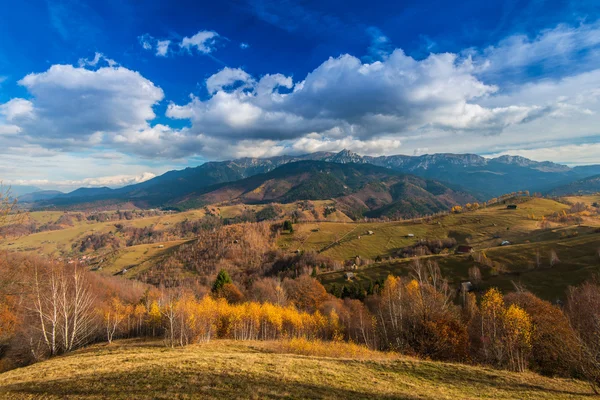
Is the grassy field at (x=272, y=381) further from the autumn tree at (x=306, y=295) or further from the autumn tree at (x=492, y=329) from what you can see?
the autumn tree at (x=306, y=295)

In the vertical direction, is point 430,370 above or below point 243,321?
above

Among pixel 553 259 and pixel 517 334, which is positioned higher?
pixel 517 334

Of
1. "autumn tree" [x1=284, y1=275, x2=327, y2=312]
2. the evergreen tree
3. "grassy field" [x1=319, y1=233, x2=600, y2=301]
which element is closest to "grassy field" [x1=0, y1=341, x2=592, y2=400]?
the evergreen tree

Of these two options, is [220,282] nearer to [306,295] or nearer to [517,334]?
[306,295]

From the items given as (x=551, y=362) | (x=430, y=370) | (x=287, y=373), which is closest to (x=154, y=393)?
(x=287, y=373)

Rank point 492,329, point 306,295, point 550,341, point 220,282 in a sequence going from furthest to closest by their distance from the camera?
point 306,295 → point 220,282 → point 492,329 → point 550,341

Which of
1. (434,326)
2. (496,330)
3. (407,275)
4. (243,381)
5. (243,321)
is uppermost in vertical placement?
(243,381)

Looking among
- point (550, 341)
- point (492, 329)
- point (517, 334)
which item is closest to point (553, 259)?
point (550, 341)

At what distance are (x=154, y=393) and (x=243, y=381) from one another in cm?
561

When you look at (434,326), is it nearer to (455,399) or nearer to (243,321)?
(455,399)

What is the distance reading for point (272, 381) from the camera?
736 inches

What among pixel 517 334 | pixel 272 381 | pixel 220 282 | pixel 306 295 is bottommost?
pixel 306 295

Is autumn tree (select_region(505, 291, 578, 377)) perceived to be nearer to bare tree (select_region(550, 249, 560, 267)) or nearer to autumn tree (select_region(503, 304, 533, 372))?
autumn tree (select_region(503, 304, 533, 372))

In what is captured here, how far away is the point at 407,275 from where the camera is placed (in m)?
115
